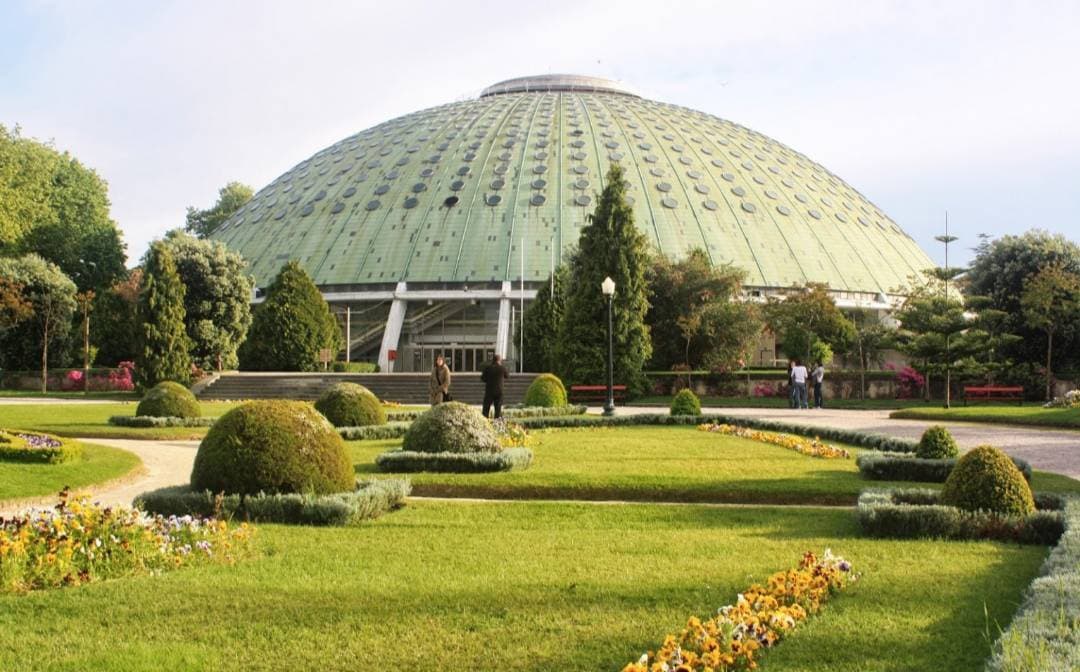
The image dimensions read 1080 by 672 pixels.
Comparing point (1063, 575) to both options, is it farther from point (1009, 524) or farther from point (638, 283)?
point (638, 283)

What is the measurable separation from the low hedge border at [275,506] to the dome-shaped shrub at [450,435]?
A: 16.2 ft

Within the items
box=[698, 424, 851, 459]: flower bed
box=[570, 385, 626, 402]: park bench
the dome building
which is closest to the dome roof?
the dome building

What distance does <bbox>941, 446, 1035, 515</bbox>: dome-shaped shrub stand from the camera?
396 inches

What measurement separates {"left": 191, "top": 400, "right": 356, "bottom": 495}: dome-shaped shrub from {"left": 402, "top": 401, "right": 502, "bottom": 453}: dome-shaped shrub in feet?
14.8

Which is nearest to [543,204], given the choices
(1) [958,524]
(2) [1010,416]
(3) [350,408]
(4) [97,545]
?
(2) [1010,416]

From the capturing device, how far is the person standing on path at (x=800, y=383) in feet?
117

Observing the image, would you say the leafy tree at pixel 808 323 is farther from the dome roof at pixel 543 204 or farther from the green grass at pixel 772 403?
the dome roof at pixel 543 204

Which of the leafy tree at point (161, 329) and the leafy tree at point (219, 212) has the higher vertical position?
the leafy tree at point (219, 212)

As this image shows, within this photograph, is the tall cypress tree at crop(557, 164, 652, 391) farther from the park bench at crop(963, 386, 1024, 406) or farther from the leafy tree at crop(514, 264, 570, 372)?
the park bench at crop(963, 386, 1024, 406)

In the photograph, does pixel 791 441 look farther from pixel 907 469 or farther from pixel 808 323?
pixel 808 323

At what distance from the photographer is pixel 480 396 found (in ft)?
136

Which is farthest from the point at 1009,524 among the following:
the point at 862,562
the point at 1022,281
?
the point at 1022,281

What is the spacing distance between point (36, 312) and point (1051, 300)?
47.9m

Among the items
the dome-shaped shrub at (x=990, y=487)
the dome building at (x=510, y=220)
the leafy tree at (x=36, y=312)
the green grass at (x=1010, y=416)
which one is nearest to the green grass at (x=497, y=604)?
the dome-shaped shrub at (x=990, y=487)
